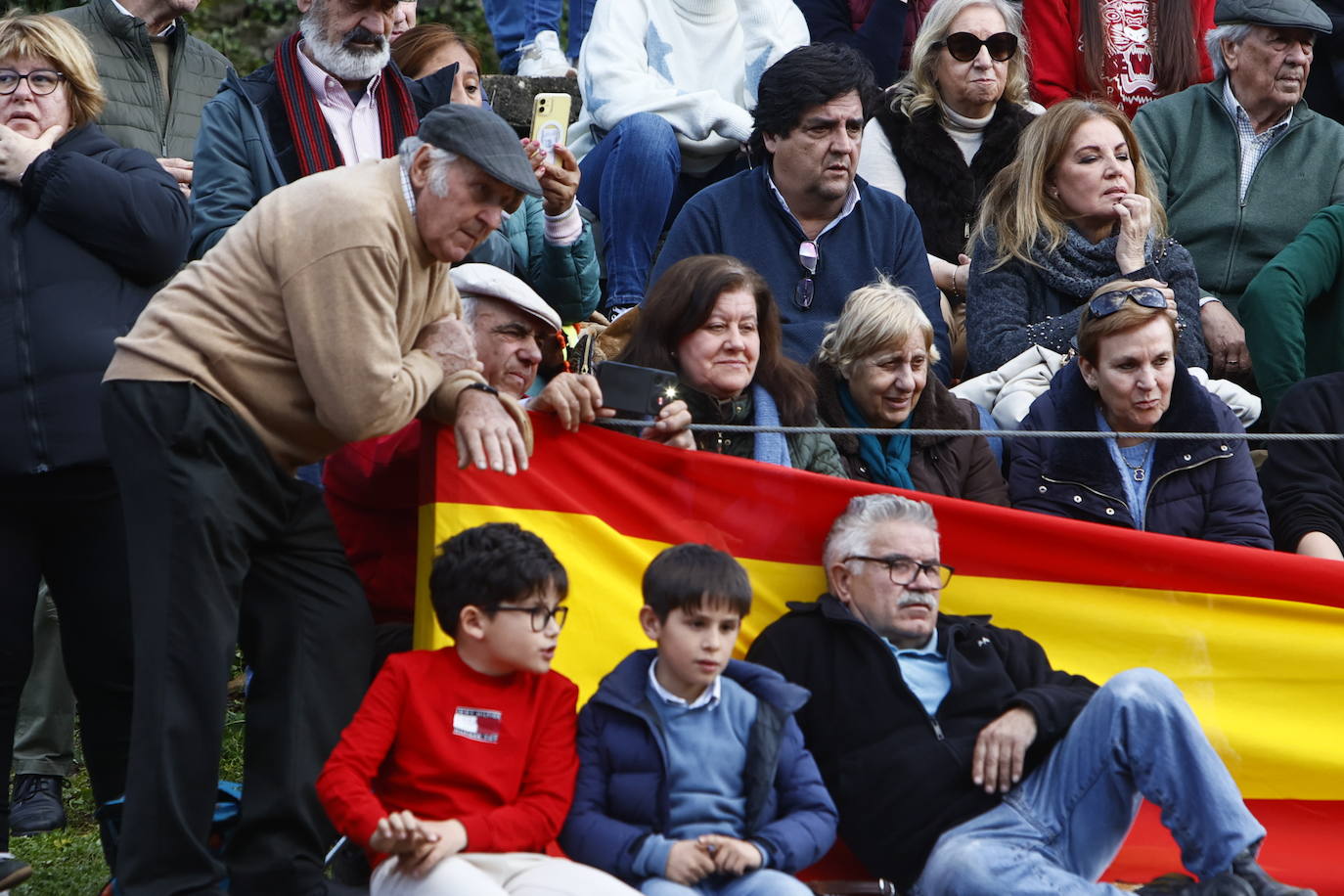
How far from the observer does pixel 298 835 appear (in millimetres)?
4086

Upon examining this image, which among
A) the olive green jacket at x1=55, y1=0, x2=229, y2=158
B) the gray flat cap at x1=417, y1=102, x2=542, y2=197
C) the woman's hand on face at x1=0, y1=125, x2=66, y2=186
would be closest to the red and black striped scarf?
the olive green jacket at x1=55, y1=0, x2=229, y2=158

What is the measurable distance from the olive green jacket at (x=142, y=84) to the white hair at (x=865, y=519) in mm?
2780

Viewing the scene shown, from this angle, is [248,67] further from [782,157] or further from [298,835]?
[298,835]

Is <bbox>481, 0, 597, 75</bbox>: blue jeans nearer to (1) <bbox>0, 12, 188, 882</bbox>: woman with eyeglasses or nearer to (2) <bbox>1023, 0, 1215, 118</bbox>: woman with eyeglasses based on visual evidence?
(2) <bbox>1023, 0, 1215, 118</bbox>: woman with eyeglasses

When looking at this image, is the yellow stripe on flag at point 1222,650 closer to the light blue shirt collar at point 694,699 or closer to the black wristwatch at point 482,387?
the light blue shirt collar at point 694,699

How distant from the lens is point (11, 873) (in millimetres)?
4500

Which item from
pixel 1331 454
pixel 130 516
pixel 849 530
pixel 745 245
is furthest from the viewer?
pixel 745 245

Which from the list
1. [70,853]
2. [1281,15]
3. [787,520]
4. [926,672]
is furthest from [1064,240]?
[70,853]

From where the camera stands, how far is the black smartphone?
462 cm

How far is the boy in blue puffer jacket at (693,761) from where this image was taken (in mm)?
3926

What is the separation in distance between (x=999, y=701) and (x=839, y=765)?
1.38 ft

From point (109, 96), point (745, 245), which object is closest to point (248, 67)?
point (109, 96)

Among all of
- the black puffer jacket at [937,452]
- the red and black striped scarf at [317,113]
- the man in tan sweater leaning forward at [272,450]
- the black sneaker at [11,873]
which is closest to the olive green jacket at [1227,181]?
the black puffer jacket at [937,452]

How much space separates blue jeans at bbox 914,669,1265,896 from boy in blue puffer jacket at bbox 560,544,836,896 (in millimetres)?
361
